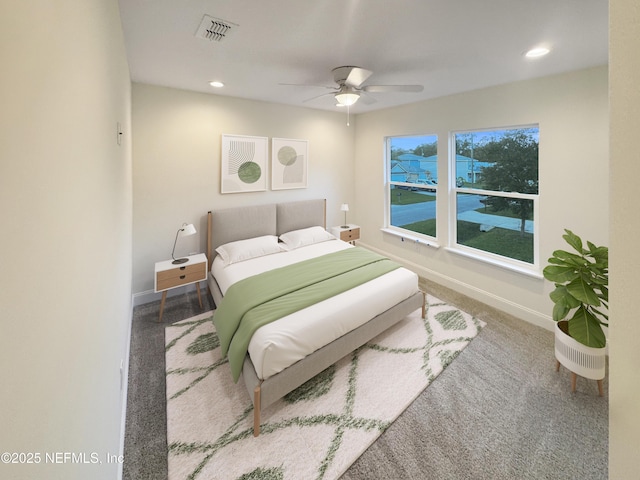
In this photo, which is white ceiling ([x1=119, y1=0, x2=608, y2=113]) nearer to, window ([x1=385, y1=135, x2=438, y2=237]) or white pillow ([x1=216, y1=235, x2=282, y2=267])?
window ([x1=385, y1=135, x2=438, y2=237])

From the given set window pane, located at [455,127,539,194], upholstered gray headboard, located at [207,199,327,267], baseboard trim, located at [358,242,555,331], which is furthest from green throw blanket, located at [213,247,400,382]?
window pane, located at [455,127,539,194]

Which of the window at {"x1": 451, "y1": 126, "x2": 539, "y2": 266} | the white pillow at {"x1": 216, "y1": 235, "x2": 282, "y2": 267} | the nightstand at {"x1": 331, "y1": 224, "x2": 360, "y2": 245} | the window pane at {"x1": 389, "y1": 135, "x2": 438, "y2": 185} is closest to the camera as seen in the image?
the window at {"x1": 451, "y1": 126, "x2": 539, "y2": 266}

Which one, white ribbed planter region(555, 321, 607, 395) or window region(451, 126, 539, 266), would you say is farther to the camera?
window region(451, 126, 539, 266)

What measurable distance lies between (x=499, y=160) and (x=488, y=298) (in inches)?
67.7

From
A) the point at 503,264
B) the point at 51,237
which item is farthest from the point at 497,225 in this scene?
the point at 51,237

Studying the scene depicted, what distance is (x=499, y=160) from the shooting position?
3.37 m

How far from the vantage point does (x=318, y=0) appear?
157 centimetres

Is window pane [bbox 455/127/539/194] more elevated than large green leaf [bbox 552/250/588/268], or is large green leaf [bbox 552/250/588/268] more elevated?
window pane [bbox 455/127/539/194]

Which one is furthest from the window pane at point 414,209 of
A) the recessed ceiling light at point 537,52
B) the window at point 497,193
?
the recessed ceiling light at point 537,52

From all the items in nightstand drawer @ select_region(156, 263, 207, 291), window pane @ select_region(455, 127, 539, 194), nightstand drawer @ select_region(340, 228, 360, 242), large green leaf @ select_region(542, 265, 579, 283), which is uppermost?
window pane @ select_region(455, 127, 539, 194)

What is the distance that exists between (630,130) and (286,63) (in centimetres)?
258

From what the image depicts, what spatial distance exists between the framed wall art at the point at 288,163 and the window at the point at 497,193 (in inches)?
88.5

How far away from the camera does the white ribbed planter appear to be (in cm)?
202

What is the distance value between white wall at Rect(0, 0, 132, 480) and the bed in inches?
37.4
